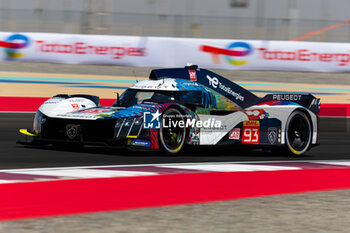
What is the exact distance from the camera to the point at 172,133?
8.90m

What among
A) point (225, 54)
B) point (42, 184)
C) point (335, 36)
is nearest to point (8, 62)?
point (225, 54)

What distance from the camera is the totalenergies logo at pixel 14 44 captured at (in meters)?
21.5

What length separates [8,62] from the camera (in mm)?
22875

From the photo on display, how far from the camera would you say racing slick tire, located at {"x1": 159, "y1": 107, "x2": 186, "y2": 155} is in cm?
877

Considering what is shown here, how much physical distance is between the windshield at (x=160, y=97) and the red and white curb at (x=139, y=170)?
1065 millimetres

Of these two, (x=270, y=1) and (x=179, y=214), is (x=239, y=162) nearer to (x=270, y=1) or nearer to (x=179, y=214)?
(x=179, y=214)

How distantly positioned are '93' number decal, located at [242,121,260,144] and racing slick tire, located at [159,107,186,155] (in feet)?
3.19

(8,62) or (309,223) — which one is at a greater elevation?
(8,62)

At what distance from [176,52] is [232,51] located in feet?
5.71

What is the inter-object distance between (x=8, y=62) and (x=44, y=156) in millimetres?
14846

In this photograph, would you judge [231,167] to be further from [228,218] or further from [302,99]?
[228,218]

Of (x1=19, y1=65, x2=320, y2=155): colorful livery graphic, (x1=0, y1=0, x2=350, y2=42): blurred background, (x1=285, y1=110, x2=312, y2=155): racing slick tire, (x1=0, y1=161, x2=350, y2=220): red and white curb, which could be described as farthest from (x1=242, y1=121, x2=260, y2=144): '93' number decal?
(x1=0, y1=0, x2=350, y2=42): blurred background

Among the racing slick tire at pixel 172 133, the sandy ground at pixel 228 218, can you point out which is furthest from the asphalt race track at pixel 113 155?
the sandy ground at pixel 228 218

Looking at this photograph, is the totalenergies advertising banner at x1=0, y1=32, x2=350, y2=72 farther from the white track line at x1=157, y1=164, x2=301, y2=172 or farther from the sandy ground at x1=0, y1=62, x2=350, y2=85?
the white track line at x1=157, y1=164, x2=301, y2=172
